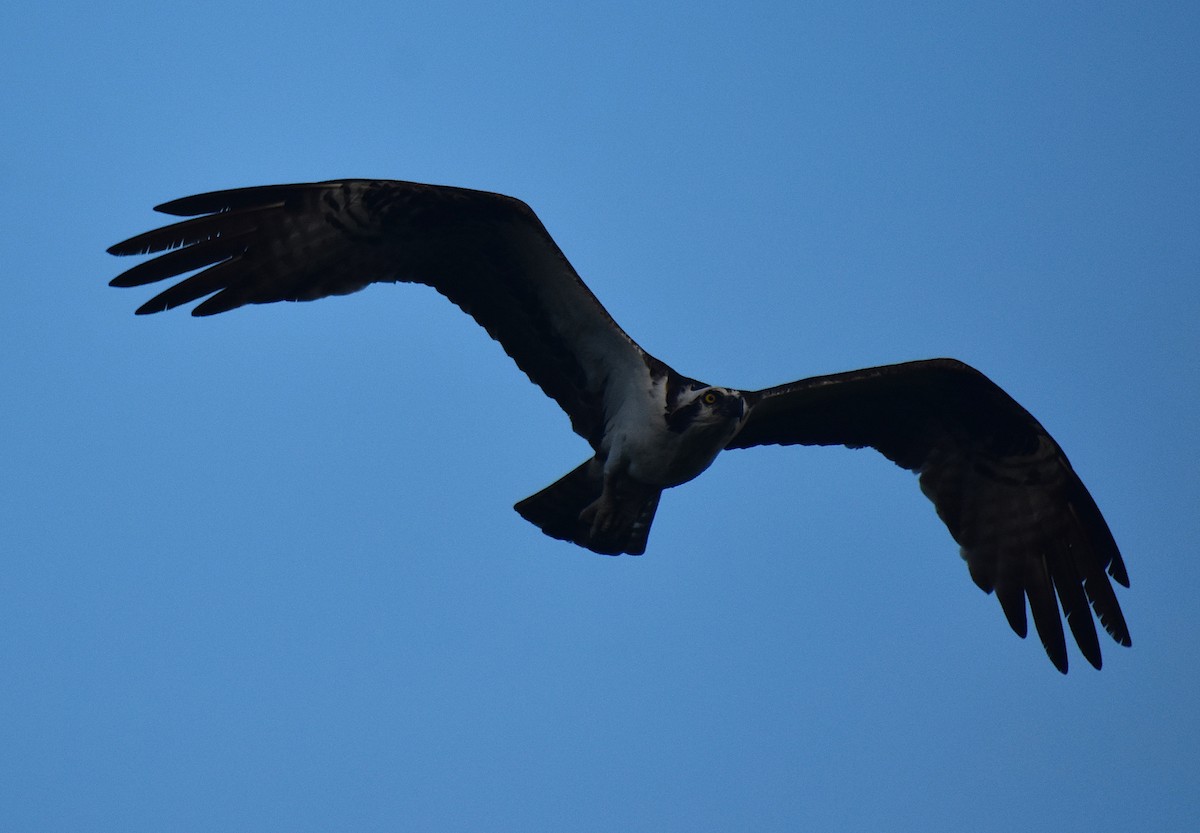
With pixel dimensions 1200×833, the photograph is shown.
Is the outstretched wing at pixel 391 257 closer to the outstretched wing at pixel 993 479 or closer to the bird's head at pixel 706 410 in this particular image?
the bird's head at pixel 706 410

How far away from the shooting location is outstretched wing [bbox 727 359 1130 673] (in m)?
8.66

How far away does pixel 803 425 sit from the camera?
349 inches

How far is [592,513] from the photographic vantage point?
8.34 metres

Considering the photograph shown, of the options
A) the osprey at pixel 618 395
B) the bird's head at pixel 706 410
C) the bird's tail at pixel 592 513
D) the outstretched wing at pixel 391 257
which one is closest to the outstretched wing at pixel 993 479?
the osprey at pixel 618 395

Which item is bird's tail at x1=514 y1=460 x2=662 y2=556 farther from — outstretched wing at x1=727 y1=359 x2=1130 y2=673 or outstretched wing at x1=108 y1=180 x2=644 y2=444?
outstretched wing at x1=727 y1=359 x2=1130 y2=673

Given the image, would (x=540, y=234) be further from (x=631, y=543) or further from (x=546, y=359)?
(x=631, y=543)

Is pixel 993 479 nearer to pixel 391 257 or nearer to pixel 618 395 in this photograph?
pixel 618 395

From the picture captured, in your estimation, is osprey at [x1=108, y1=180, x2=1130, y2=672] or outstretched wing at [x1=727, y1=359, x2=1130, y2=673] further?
outstretched wing at [x1=727, y1=359, x2=1130, y2=673]

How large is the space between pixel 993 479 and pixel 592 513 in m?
2.71

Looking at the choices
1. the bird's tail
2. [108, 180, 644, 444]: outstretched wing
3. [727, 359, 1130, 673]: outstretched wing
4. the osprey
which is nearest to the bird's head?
the osprey

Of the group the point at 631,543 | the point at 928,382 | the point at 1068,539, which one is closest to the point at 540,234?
the point at 631,543

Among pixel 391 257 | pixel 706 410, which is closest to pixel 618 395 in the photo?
pixel 706 410

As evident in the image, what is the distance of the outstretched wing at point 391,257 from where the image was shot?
745 centimetres

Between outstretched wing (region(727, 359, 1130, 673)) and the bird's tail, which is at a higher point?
outstretched wing (region(727, 359, 1130, 673))
